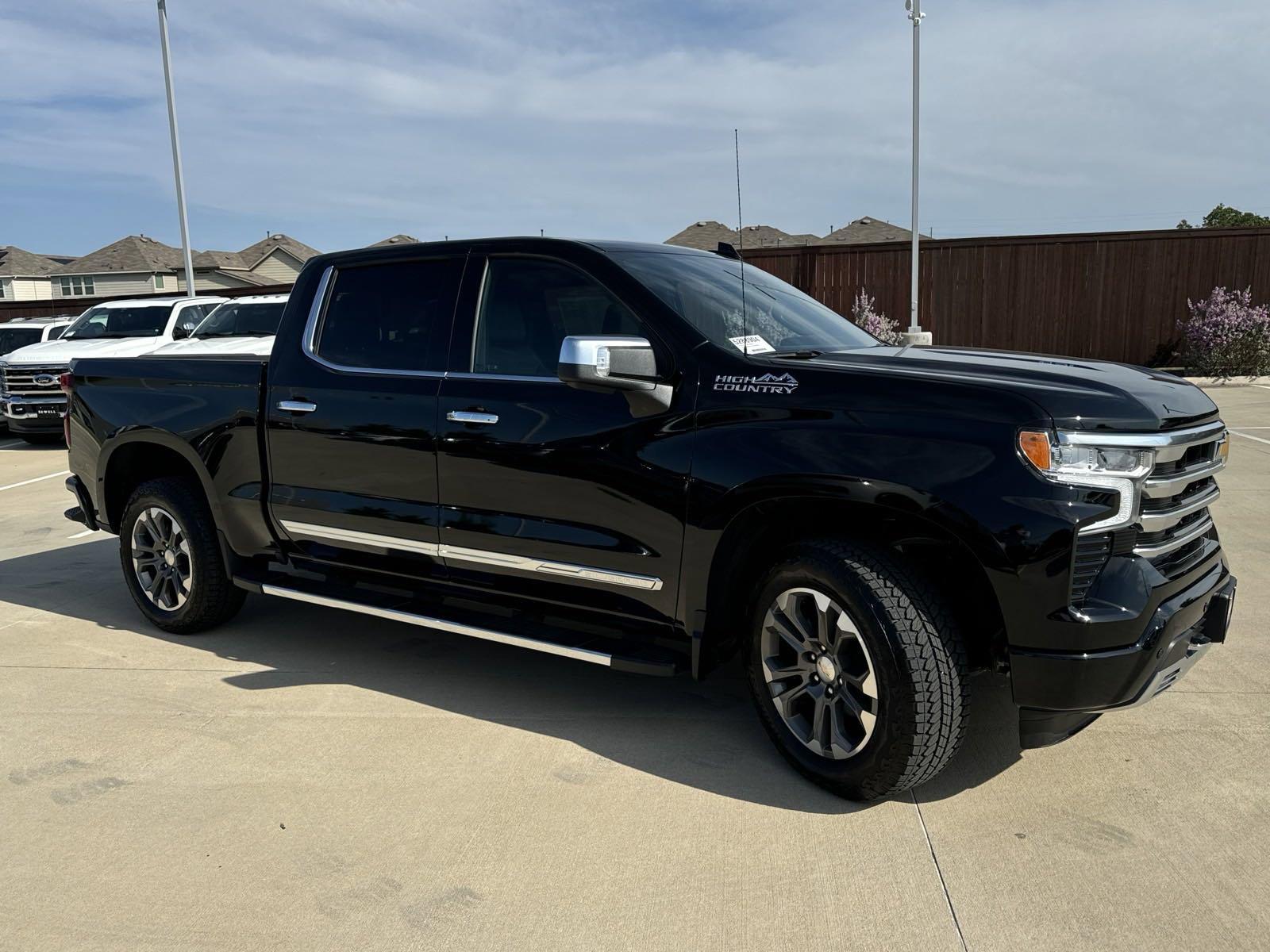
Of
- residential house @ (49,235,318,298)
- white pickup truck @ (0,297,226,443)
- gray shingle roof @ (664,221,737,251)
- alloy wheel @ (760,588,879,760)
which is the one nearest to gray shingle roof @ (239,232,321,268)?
residential house @ (49,235,318,298)

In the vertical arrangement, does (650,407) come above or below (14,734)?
above

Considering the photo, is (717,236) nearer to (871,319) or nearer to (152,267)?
(871,319)

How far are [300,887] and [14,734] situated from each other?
6.00 ft

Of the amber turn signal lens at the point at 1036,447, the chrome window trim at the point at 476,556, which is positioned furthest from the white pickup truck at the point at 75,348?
the amber turn signal lens at the point at 1036,447

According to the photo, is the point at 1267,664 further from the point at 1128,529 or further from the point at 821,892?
the point at 821,892

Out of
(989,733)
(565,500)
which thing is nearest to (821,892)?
(989,733)

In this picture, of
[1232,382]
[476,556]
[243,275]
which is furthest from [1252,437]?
[243,275]

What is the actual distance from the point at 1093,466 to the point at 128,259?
6309 cm

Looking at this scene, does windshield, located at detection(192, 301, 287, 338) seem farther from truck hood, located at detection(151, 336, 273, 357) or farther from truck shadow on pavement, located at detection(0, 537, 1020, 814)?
truck shadow on pavement, located at detection(0, 537, 1020, 814)

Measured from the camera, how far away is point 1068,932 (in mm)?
2686

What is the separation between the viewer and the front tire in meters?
3.15

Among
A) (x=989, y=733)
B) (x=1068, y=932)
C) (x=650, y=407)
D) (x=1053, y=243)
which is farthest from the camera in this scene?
(x=1053, y=243)

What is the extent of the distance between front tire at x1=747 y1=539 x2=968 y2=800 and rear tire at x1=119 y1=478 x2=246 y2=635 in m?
2.87

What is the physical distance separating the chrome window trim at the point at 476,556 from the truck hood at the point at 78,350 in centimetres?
1011
